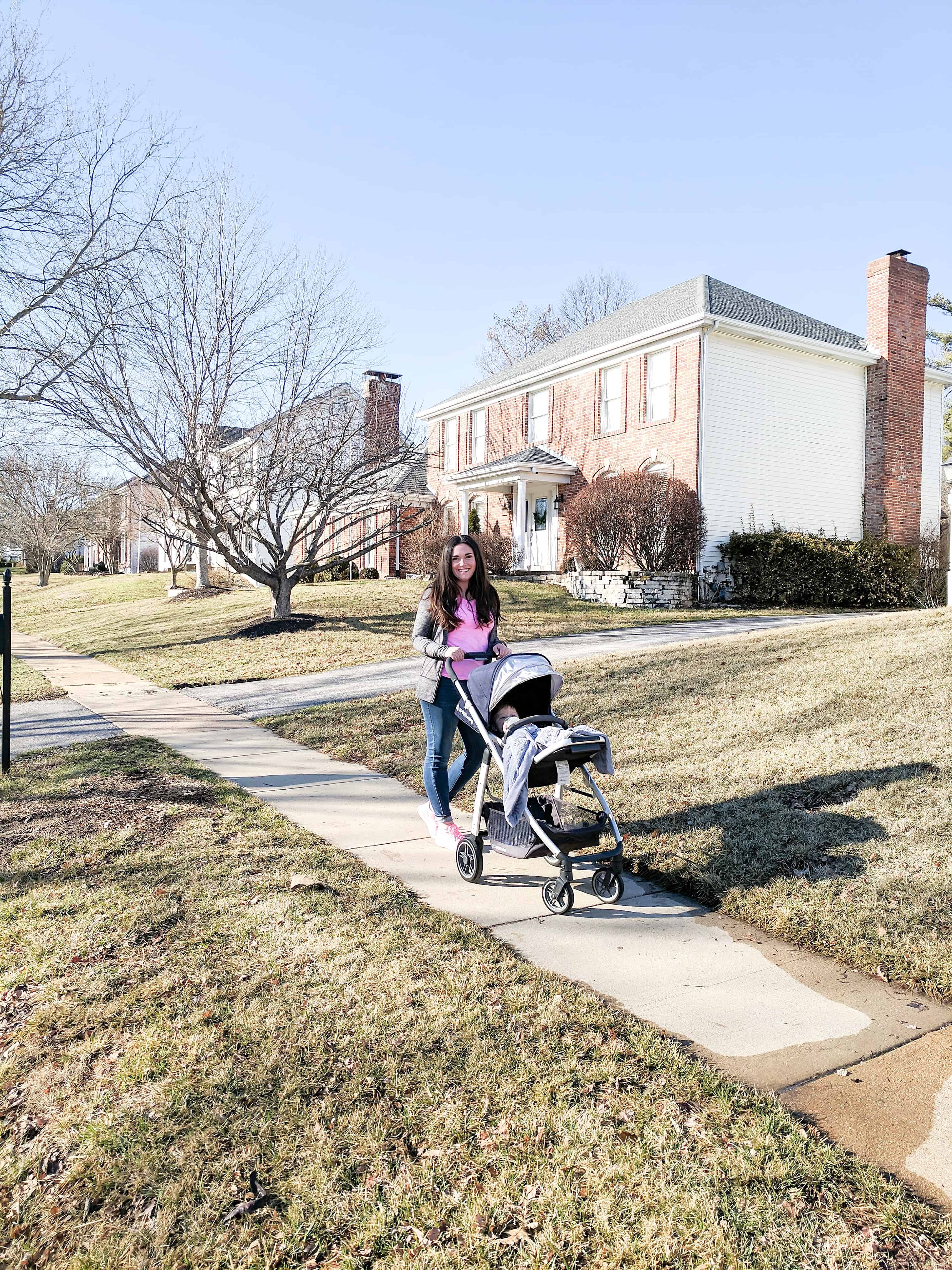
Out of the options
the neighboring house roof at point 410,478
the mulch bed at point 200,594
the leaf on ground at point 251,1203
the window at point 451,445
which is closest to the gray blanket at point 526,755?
the leaf on ground at point 251,1203

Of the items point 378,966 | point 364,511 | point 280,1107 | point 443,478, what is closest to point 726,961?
point 378,966

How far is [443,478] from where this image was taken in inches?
1080

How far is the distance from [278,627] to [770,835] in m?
13.1

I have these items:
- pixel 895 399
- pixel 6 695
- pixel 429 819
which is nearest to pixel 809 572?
pixel 895 399

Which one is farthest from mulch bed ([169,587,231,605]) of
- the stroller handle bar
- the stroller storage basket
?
the stroller storage basket

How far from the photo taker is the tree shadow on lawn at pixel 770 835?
173 inches

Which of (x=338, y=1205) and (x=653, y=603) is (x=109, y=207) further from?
(x=338, y=1205)

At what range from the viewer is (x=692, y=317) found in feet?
64.7

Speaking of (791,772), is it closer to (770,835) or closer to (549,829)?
(770,835)

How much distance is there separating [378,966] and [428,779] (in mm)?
1652

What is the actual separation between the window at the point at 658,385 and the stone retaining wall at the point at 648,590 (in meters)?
4.29

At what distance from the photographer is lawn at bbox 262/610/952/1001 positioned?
3957mm

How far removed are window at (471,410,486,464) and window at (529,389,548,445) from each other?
2493mm

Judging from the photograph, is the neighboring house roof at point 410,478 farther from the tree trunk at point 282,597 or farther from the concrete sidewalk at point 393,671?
the concrete sidewalk at point 393,671
